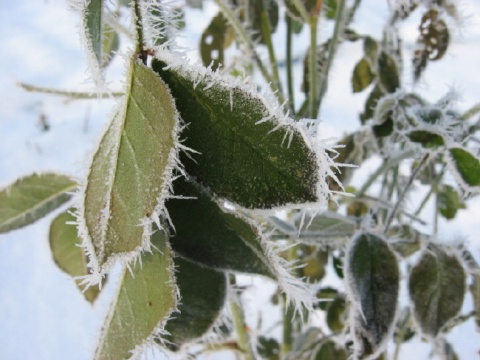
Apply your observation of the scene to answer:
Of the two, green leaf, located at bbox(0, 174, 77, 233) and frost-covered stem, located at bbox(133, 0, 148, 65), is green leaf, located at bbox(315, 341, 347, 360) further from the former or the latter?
frost-covered stem, located at bbox(133, 0, 148, 65)

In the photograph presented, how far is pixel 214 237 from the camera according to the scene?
0.87 feet

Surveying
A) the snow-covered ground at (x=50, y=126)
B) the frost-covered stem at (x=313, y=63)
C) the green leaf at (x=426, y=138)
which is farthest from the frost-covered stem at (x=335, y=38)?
the snow-covered ground at (x=50, y=126)

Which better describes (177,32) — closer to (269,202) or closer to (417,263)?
(269,202)

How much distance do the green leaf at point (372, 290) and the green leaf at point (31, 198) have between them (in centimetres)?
23

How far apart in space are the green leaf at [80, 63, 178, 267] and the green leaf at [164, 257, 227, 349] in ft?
0.34

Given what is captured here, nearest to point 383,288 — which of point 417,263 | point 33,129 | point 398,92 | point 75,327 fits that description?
point 417,263

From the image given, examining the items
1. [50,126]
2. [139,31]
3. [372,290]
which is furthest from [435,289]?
[50,126]

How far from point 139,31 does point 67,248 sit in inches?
12.5

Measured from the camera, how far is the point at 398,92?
18.6 inches

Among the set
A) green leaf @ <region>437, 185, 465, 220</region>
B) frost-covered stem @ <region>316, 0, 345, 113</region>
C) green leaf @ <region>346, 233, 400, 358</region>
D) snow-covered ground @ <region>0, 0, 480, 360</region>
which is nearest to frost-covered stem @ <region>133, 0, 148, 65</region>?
green leaf @ <region>346, 233, 400, 358</region>

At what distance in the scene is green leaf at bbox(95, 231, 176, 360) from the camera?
247mm

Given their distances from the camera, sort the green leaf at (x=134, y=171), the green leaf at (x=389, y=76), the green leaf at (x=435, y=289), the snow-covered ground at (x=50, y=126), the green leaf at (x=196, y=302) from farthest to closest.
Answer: the snow-covered ground at (x=50, y=126), the green leaf at (x=389, y=76), the green leaf at (x=435, y=289), the green leaf at (x=196, y=302), the green leaf at (x=134, y=171)

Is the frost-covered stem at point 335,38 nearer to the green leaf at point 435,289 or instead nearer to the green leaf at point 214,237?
the green leaf at point 435,289

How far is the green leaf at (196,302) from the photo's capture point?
1.01 feet
